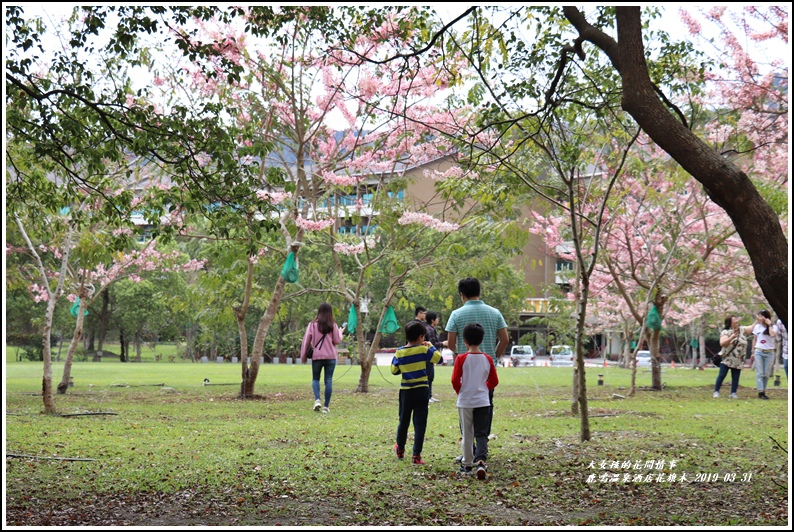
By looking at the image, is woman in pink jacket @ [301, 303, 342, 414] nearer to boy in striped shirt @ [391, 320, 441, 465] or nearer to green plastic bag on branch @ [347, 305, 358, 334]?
boy in striped shirt @ [391, 320, 441, 465]

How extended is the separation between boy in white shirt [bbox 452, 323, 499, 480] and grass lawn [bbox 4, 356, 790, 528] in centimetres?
25

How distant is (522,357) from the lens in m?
48.3

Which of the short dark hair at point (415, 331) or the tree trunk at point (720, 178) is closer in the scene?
the tree trunk at point (720, 178)

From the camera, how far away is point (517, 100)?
765 centimetres

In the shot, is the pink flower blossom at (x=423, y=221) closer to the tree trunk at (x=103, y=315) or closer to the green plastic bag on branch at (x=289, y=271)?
the green plastic bag on branch at (x=289, y=271)

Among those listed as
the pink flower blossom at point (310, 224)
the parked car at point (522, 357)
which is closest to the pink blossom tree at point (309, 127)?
the pink flower blossom at point (310, 224)

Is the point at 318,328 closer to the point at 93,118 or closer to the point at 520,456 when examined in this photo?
the point at 520,456

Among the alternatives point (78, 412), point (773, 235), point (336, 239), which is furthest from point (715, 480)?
point (336, 239)

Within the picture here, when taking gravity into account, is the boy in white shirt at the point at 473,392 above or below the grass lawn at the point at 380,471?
above

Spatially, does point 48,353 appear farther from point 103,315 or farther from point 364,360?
point 103,315

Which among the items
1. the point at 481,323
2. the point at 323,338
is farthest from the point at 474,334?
the point at 323,338

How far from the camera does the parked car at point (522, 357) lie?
45.9 m

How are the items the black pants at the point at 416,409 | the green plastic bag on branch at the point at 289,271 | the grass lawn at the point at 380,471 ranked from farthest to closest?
1. the green plastic bag on branch at the point at 289,271
2. the black pants at the point at 416,409
3. the grass lawn at the point at 380,471

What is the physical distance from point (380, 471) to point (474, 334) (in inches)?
57.8
